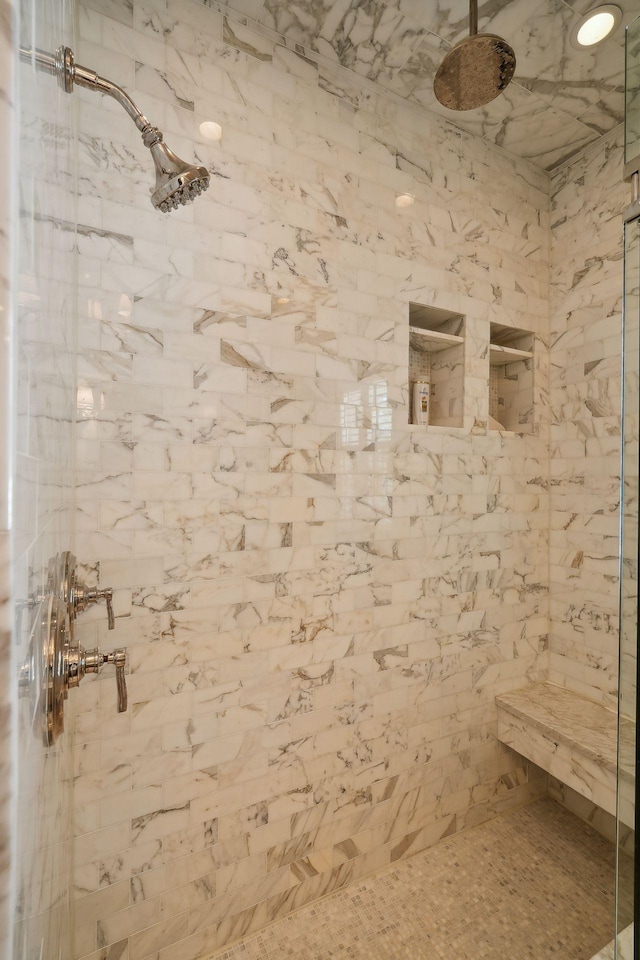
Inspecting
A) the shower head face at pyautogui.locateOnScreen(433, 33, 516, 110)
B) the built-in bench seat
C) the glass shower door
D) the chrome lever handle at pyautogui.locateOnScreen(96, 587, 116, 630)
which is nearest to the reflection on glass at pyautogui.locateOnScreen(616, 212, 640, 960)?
the glass shower door

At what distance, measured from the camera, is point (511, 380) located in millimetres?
2359

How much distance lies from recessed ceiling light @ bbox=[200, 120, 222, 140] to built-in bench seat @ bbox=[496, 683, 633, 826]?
241 centimetres

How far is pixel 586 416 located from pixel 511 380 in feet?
1.38

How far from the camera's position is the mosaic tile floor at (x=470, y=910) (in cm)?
144

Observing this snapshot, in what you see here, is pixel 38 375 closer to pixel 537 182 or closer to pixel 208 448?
pixel 208 448

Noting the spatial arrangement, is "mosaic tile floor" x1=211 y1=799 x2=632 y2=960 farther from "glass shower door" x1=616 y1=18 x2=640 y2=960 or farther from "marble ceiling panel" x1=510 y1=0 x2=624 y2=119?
"marble ceiling panel" x1=510 y1=0 x2=624 y2=119

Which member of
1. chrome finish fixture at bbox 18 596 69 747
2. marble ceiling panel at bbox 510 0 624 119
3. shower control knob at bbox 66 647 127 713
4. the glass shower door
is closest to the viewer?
chrome finish fixture at bbox 18 596 69 747

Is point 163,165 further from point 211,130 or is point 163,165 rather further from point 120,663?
point 120,663

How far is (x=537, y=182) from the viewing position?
224 centimetres

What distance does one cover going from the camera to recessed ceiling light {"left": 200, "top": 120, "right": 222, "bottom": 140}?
141 cm

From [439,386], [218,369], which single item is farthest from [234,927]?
[439,386]

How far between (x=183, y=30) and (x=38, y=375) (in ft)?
5.27

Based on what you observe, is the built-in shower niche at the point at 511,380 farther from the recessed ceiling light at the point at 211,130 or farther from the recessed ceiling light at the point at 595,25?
the recessed ceiling light at the point at 211,130

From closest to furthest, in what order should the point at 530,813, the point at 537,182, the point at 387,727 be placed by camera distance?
the point at 387,727
the point at 530,813
the point at 537,182
